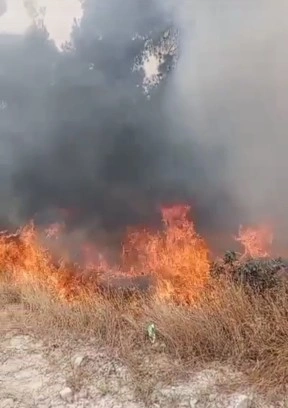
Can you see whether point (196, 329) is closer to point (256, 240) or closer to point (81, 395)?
point (81, 395)

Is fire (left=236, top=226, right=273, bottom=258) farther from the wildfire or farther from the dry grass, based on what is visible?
the dry grass

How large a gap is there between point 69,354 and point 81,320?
1.90 ft

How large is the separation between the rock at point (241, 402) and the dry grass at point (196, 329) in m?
0.19

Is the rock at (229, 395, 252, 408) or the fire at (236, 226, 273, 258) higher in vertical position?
the fire at (236, 226, 273, 258)

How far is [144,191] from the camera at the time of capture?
1268cm

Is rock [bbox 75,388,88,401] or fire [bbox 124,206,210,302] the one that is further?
fire [bbox 124,206,210,302]

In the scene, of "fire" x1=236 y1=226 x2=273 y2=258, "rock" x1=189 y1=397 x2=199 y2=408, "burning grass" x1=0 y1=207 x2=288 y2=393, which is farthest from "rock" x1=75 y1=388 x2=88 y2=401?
"fire" x1=236 y1=226 x2=273 y2=258

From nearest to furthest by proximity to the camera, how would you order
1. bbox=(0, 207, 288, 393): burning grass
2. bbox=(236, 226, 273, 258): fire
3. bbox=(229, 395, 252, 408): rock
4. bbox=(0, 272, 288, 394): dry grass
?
bbox=(229, 395, 252, 408): rock < bbox=(0, 272, 288, 394): dry grass < bbox=(0, 207, 288, 393): burning grass < bbox=(236, 226, 273, 258): fire

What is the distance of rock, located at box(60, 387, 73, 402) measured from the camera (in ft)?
12.7

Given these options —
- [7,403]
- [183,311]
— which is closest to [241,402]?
[183,311]

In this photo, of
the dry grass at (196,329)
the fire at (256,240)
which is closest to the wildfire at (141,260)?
the fire at (256,240)

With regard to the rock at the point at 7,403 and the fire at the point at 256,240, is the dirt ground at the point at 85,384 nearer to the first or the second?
the rock at the point at 7,403

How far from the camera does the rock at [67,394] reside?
388cm

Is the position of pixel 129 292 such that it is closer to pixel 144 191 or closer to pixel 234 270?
pixel 234 270
